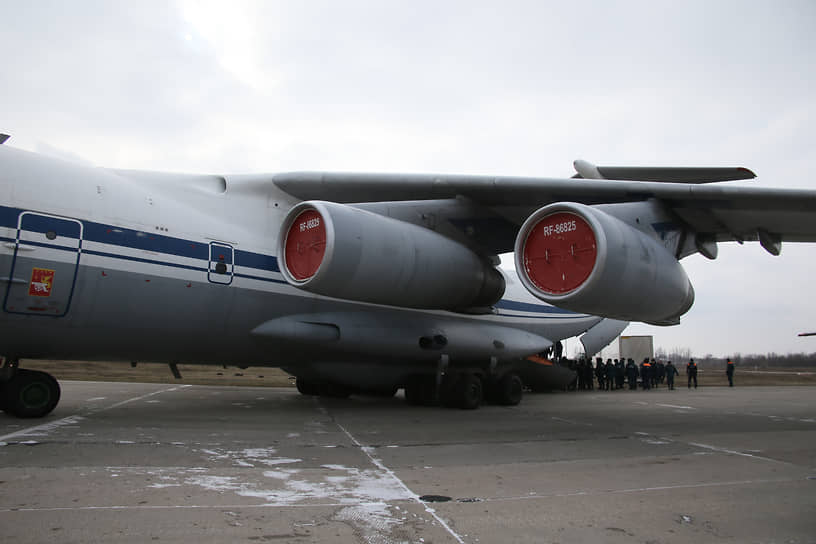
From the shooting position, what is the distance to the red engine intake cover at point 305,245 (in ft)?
22.7

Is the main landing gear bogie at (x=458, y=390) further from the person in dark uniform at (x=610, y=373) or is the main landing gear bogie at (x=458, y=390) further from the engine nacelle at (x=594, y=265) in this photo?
the person in dark uniform at (x=610, y=373)

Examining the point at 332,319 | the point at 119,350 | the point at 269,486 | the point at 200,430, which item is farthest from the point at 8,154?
the point at 269,486

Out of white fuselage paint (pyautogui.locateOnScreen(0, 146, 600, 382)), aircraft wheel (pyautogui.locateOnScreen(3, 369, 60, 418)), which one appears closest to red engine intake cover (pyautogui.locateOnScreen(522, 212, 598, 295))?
white fuselage paint (pyautogui.locateOnScreen(0, 146, 600, 382))

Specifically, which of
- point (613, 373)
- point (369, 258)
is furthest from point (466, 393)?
point (613, 373)

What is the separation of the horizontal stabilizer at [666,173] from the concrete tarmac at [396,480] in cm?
348

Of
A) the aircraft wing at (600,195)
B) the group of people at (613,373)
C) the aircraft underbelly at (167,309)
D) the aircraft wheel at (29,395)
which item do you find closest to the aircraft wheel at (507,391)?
the aircraft underbelly at (167,309)

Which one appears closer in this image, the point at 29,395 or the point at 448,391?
the point at 29,395

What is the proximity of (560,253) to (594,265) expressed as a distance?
443 mm

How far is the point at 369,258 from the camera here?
6910 millimetres

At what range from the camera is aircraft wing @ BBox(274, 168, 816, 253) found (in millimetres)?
7078

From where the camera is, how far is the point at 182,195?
24.7 ft

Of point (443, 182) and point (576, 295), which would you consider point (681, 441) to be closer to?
point (576, 295)

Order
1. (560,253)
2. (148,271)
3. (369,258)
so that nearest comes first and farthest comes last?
(560,253)
(148,271)
(369,258)

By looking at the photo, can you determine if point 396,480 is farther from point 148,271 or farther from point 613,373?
point 613,373
